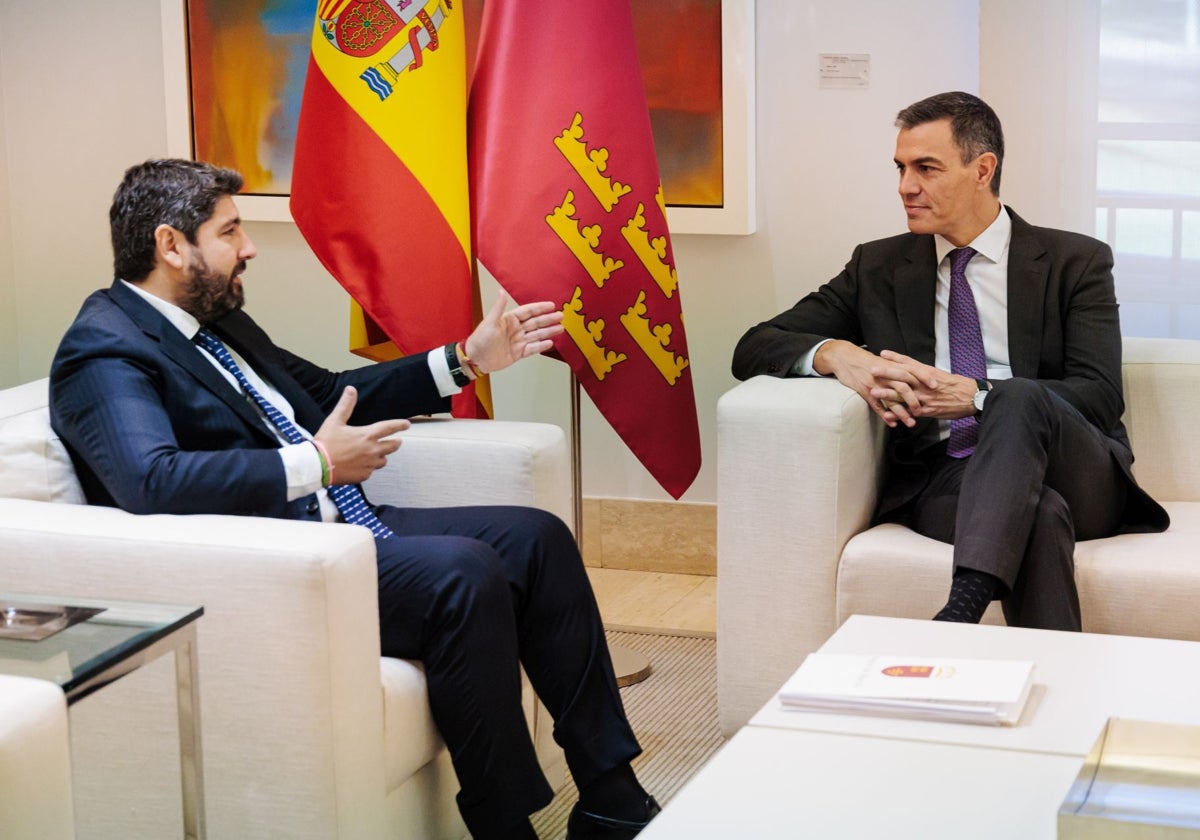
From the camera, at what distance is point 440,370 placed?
2.72 m

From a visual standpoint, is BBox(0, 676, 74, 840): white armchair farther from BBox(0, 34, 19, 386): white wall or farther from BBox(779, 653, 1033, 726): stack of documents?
BBox(0, 34, 19, 386): white wall

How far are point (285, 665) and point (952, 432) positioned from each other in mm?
1504

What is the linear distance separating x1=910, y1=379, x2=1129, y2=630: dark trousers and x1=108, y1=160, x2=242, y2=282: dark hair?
1.38m

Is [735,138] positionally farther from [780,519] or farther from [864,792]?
[864,792]

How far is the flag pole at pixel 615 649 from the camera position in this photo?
321cm

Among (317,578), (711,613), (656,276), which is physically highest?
(656,276)

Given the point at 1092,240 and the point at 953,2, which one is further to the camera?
the point at 953,2

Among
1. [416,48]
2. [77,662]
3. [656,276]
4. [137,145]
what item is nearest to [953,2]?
[656,276]

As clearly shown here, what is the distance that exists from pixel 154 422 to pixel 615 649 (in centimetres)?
149

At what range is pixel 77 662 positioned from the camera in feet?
4.94

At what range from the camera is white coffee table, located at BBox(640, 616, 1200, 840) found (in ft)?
4.70

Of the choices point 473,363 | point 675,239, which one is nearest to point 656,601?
point 675,239

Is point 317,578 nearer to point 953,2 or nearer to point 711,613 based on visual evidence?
point 711,613

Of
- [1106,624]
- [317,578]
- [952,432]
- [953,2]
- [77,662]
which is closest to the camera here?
[77,662]
